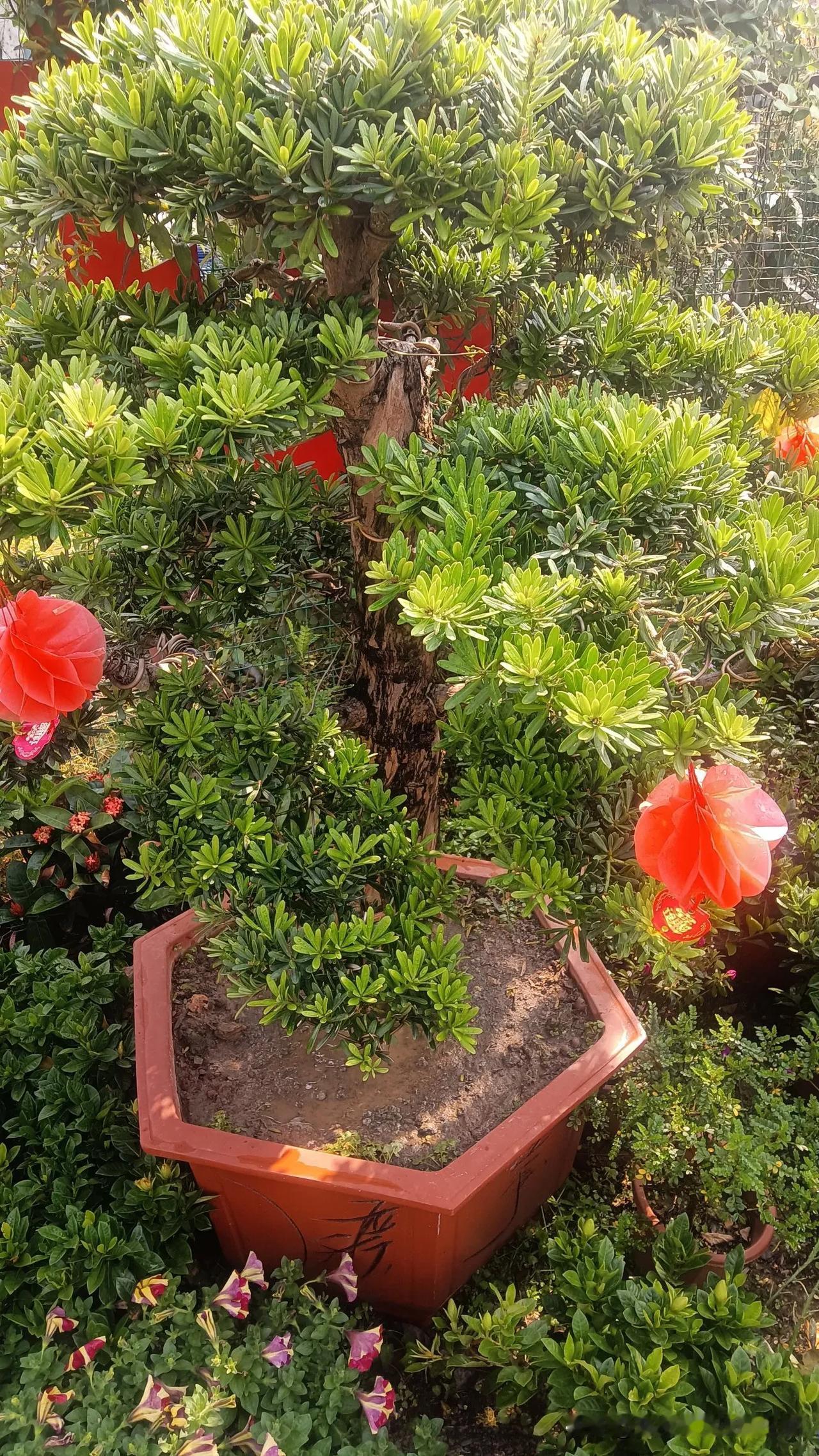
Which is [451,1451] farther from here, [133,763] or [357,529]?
[357,529]

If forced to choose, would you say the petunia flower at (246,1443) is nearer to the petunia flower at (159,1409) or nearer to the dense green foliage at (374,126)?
the petunia flower at (159,1409)

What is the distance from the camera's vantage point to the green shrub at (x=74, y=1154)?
1.30 m

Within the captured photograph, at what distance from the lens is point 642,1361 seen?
1088 mm

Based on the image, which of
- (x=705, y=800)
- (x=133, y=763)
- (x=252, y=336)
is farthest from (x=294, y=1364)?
(x=252, y=336)

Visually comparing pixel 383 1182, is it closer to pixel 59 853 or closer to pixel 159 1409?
pixel 159 1409

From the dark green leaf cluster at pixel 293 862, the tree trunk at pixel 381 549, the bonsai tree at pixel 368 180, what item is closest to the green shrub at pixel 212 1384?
the dark green leaf cluster at pixel 293 862

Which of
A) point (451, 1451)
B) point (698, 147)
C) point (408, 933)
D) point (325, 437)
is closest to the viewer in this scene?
point (698, 147)

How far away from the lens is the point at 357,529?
3.96ft

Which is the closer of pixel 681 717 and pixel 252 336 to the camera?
pixel 681 717

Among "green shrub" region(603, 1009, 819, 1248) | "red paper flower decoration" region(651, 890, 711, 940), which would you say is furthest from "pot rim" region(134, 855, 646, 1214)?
"red paper flower decoration" region(651, 890, 711, 940)

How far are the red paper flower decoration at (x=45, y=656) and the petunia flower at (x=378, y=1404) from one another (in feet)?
3.14

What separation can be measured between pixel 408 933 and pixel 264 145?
2.62ft

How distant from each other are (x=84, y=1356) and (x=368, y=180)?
1.40 m

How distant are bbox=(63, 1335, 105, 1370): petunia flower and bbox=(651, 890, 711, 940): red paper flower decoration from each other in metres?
0.93
